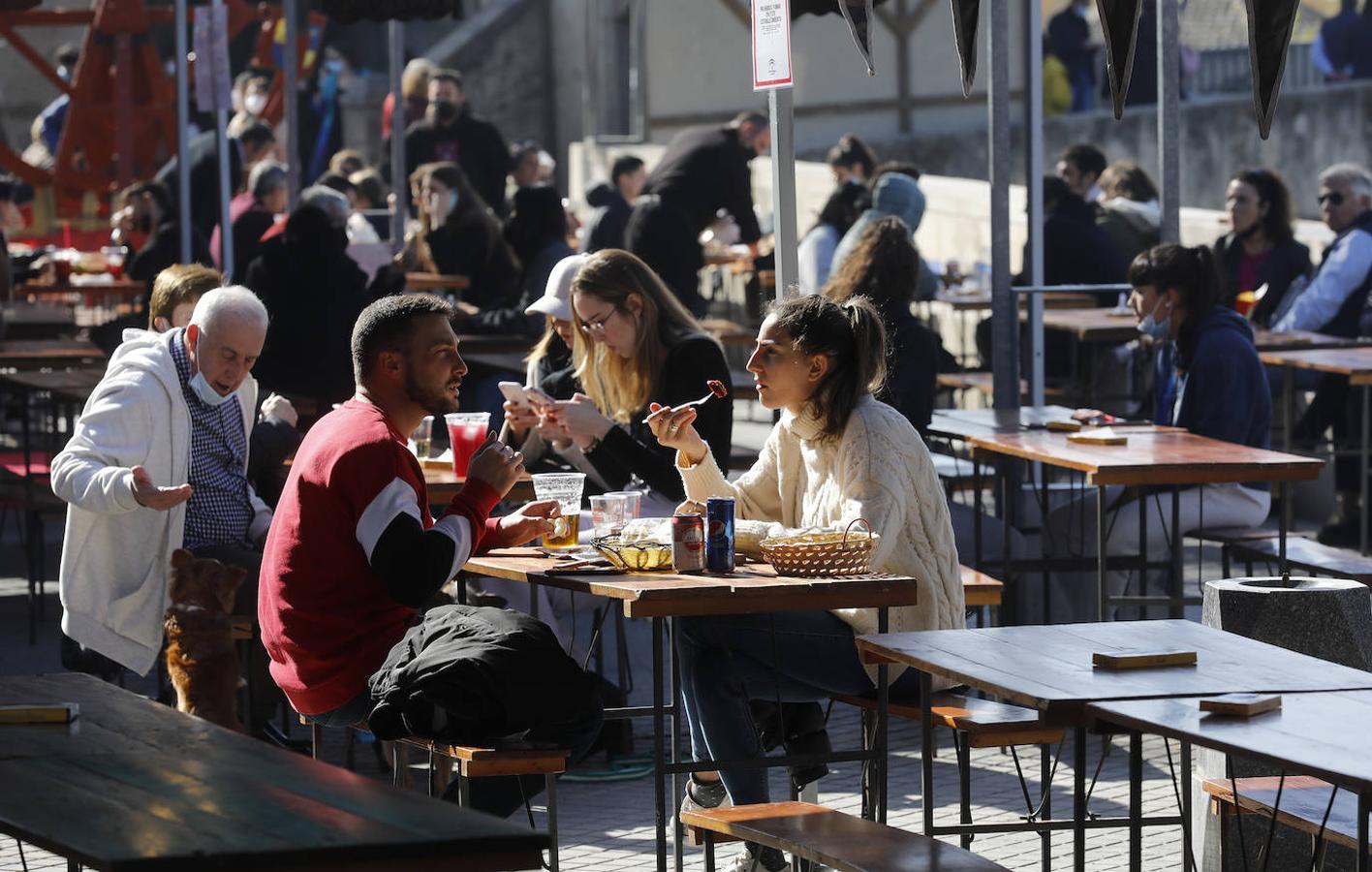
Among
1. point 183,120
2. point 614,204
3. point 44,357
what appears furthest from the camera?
point 614,204

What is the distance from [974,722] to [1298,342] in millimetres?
6368

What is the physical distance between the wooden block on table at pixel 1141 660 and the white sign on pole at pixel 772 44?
259cm

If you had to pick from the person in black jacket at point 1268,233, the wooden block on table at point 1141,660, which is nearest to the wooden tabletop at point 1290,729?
the wooden block on table at point 1141,660

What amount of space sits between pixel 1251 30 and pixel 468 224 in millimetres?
9611

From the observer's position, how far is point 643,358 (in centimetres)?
686

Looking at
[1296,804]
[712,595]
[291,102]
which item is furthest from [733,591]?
[291,102]

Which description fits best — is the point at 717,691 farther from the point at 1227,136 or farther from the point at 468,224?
the point at 1227,136

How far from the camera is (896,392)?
818 cm

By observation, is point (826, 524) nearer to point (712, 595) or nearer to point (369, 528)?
point (712, 595)

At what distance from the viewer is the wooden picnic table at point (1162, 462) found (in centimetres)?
686

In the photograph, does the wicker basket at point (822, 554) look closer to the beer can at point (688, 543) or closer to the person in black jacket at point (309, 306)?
the beer can at point (688, 543)

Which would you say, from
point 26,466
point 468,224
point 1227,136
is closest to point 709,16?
point 1227,136

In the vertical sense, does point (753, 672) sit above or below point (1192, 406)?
below

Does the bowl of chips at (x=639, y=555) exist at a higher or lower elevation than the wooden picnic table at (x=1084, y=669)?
higher
